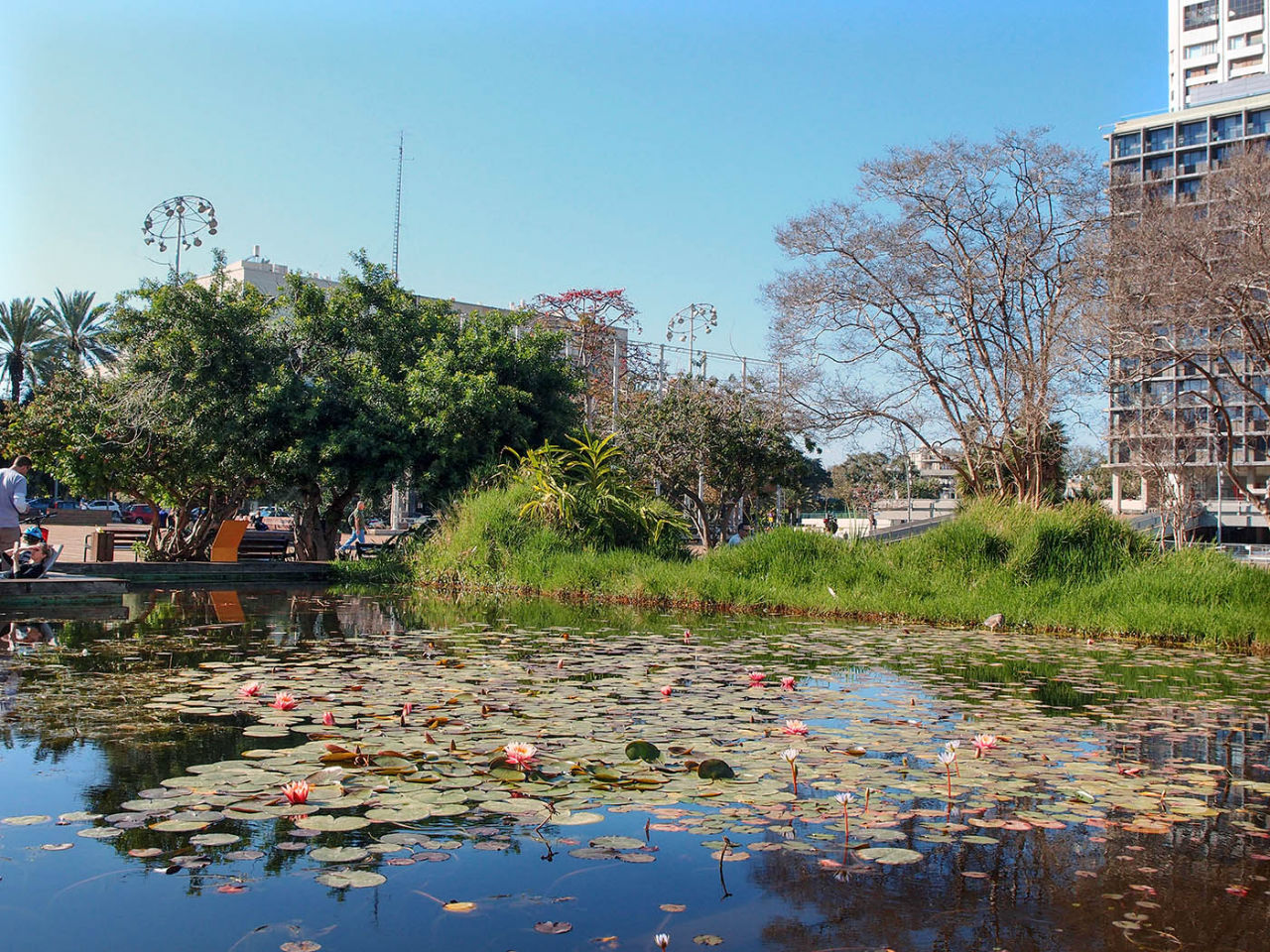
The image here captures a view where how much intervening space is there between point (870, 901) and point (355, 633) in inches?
275

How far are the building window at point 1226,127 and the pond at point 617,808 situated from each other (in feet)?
227

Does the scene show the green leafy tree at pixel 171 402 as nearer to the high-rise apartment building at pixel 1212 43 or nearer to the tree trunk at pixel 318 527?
the tree trunk at pixel 318 527

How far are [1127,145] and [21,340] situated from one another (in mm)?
65716

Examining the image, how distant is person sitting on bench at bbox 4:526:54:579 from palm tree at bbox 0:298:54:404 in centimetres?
3410

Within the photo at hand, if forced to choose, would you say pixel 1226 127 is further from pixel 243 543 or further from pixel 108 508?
pixel 108 508

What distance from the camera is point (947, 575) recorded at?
1234 cm

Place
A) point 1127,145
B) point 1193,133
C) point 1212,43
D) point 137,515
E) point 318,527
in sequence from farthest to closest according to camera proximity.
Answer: point 1212,43 < point 1127,145 < point 1193,133 < point 137,515 < point 318,527

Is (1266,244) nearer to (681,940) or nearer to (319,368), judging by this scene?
(319,368)

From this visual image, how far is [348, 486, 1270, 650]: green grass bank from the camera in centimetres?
1080

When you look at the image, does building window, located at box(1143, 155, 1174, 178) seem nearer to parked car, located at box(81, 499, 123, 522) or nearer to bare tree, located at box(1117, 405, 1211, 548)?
bare tree, located at box(1117, 405, 1211, 548)

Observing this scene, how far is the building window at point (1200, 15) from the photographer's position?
253 ft

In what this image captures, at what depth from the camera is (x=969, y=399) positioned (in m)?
22.1

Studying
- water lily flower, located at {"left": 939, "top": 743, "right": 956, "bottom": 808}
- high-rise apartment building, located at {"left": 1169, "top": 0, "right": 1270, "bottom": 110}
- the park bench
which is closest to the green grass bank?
the park bench

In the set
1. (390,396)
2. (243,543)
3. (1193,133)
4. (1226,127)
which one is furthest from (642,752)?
(1193,133)
